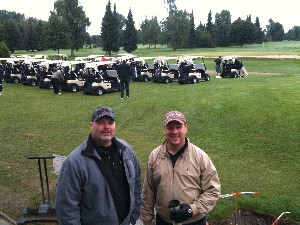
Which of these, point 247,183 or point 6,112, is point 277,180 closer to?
point 247,183

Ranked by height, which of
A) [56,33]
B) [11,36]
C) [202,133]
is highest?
[11,36]

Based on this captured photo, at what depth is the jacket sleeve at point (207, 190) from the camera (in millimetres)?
3684

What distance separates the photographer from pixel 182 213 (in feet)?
11.4

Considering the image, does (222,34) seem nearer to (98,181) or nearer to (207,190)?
(207,190)

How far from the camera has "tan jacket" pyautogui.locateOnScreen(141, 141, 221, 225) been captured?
12.0 ft

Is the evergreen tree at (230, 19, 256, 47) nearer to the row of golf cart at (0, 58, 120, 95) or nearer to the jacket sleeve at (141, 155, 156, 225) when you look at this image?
the row of golf cart at (0, 58, 120, 95)

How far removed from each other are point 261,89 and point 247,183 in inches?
389

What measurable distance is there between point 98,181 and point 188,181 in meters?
0.90

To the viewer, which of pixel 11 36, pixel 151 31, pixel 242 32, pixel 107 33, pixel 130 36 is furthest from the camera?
pixel 151 31

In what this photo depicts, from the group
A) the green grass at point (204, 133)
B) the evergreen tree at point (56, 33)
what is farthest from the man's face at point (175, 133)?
the evergreen tree at point (56, 33)

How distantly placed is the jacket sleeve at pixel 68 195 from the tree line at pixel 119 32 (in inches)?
2159

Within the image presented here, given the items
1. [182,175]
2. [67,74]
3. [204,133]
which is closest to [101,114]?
[182,175]

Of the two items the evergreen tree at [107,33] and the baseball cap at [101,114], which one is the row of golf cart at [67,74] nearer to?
the baseball cap at [101,114]

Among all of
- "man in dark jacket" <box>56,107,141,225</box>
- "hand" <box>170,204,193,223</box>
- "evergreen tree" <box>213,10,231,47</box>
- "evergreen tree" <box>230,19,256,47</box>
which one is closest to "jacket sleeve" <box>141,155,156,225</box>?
"man in dark jacket" <box>56,107,141,225</box>
